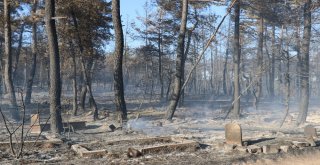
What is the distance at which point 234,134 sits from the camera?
41.6ft

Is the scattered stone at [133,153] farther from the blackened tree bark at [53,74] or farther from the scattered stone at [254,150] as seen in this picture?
the blackened tree bark at [53,74]

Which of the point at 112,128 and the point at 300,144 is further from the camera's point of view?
the point at 112,128

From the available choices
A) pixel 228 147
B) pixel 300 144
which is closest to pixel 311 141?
pixel 300 144

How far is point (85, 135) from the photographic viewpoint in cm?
1580

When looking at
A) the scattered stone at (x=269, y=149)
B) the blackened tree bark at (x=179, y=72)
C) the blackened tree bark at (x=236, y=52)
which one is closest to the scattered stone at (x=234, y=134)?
the scattered stone at (x=269, y=149)

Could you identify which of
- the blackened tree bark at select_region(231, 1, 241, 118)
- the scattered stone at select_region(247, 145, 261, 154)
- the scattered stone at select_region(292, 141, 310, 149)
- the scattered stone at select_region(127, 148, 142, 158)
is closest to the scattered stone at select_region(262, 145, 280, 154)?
the scattered stone at select_region(247, 145, 261, 154)

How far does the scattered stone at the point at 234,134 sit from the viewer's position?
12.6m

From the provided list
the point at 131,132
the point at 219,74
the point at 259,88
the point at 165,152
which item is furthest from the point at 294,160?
the point at 219,74

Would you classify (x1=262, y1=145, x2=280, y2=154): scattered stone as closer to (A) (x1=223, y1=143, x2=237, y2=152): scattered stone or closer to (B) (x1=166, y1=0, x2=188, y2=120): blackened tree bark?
(A) (x1=223, y1=143, x2=237, y2=152): scattered stone

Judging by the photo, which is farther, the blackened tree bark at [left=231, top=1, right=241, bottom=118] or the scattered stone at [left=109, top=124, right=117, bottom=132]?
the blackened tree bark at [left=231, top=1, right=241, bottom=118]

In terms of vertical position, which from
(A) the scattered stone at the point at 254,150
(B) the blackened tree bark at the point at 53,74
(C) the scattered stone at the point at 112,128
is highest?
(B) the blackened tree bark at the point at 53,74

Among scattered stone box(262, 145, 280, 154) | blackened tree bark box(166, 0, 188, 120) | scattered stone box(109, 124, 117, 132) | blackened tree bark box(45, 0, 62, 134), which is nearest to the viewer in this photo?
scattered stone box(262, 145, 280, 154)

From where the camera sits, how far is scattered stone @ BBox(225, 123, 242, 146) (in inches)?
496

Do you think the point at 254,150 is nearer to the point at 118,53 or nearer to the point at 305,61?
the point at 118,53
